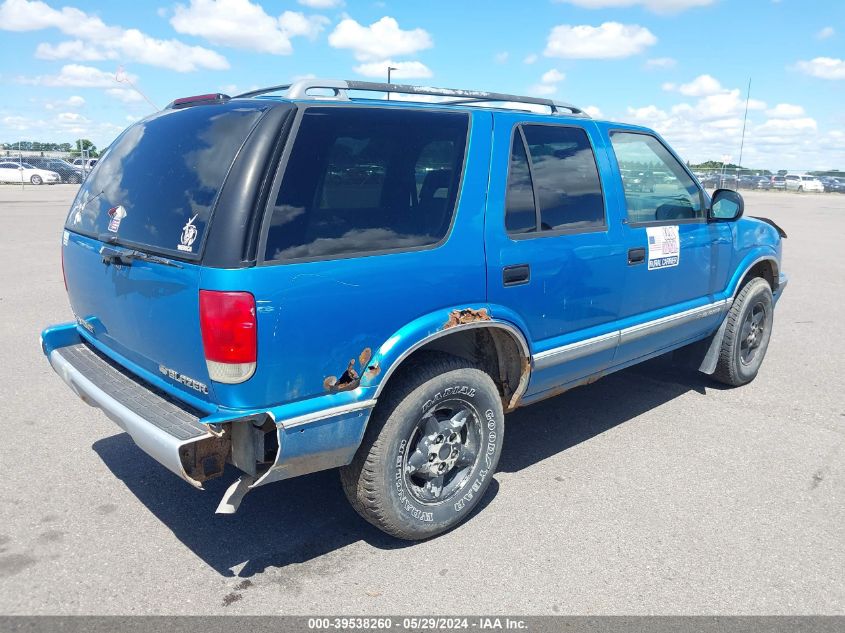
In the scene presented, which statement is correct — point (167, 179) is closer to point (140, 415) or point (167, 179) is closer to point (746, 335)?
point (140, 415)

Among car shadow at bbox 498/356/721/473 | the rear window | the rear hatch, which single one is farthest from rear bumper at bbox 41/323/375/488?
car shadow at bbox 498/356/721/473

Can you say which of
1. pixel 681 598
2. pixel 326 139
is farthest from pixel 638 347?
pixel 326 139

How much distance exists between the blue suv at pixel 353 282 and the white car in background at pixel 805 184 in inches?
2067

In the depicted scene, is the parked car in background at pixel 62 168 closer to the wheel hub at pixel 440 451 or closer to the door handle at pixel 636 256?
the door handle at pixel 636 256

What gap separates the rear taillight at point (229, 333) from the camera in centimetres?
248

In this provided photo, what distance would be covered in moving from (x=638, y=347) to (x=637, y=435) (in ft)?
2.03

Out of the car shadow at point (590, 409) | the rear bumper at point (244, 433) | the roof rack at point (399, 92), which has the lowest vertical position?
the car shadow at point (590, 409)

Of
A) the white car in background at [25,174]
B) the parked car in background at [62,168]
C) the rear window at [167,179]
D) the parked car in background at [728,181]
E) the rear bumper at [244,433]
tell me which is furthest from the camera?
the parked car in background at [728,181]

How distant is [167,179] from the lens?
295 cm

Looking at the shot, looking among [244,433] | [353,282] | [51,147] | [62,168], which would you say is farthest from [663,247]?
[51,147]

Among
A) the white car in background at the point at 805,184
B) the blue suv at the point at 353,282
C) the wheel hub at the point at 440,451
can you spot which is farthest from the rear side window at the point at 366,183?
the white car in background at the point at 805,184

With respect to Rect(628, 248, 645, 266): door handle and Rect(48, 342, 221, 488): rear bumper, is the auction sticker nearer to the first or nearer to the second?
Rect(628, 248, 645, 266): door handle

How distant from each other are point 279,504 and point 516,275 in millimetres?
1681

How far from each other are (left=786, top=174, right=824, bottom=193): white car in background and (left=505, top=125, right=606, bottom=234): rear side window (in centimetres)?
5285
